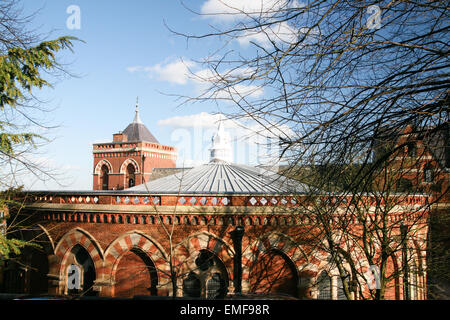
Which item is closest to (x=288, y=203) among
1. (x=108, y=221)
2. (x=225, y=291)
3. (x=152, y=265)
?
(x=225, y=291)

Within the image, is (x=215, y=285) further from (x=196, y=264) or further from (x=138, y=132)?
(x=138, y=132)

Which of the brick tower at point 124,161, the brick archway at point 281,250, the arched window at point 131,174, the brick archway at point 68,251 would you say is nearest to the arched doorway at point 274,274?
the brick archway at point 281,250

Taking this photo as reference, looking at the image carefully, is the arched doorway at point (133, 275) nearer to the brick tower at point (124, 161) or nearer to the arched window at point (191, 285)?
the arched window at point (191, 285)

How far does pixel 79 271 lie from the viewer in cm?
1172

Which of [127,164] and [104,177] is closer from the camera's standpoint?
[127,164]

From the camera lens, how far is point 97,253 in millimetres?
11195

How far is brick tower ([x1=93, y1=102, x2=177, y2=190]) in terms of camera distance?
124ft

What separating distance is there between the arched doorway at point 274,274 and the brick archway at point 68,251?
4.97 metres

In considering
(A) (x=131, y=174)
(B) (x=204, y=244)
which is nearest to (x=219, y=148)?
(B) (x=204, y=244)

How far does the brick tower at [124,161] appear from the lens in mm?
37781

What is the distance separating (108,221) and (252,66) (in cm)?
888

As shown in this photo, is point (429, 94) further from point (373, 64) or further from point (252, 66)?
point (252, 66)

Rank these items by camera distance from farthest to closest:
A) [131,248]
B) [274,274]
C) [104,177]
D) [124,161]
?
[104,177], [124,161], [131,248], [274,274]

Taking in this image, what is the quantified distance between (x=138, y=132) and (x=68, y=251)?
30.5 metres
